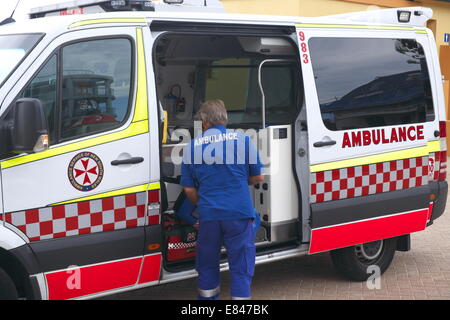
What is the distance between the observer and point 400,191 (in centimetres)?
558

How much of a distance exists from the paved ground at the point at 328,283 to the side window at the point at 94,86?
1880 millimetres

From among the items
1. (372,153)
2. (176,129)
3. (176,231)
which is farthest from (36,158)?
(372,153)

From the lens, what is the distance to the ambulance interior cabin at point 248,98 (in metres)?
Result: 5.03

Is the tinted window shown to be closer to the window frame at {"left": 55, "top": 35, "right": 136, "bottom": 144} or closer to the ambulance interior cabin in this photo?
the ambulance interior cabin

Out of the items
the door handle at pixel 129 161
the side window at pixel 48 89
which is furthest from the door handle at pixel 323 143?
the side window at pixel 48 89

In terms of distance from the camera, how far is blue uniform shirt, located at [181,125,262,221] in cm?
425

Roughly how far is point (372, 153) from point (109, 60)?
7.76 feet

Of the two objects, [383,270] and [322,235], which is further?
[383,270]

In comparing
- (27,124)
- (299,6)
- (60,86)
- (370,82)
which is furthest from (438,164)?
(299,6)

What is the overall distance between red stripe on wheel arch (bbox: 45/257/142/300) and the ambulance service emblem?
0.51m

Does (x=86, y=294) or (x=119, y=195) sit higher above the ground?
(x=119, y=195)

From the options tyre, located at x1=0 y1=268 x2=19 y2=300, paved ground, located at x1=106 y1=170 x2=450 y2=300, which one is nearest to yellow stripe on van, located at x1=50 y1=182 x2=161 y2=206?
tyre, located at x1=0 y1=268 x2=19 y2=300
